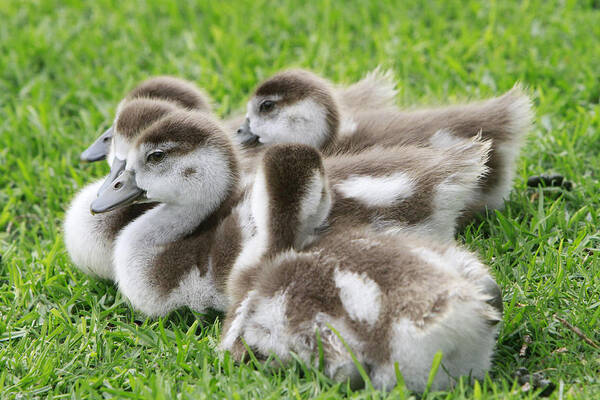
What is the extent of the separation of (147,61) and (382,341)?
12.0 ft

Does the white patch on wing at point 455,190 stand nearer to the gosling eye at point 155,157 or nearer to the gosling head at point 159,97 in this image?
the gosling eye at point 155,157

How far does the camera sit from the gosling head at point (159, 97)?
13.1 feet

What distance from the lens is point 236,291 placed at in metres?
2.94

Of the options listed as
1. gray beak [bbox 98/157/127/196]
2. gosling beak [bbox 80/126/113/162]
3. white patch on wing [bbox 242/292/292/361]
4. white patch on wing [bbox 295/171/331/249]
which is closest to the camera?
white patch on wing [bbox 242/292/292/361]

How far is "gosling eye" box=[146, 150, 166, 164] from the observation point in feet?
10.9

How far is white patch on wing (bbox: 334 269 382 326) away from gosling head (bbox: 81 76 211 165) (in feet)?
5.42

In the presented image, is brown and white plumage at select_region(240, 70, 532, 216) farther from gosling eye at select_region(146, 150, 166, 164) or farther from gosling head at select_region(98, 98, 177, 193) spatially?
gosling eye at select_region(146, 150, 166, 164)

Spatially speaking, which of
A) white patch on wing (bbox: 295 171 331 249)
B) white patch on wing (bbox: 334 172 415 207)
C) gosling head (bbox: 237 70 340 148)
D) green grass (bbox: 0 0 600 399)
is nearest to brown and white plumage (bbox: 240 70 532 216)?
gosling head (bbox: 237 70 340 148)

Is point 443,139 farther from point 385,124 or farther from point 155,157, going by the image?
point 155,157

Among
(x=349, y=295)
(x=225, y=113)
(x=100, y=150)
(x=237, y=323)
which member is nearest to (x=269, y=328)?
(x=237, y=323)

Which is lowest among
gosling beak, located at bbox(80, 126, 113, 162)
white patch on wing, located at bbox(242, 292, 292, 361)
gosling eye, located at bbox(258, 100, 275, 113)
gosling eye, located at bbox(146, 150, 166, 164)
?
gosling beak, located at bbox(80, 126, 113, 162)

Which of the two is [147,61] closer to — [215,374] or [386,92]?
[386,92]

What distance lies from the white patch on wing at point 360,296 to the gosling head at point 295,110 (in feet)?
4.16

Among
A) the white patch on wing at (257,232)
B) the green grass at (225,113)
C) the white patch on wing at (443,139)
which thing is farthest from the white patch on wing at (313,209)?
the white patch on wing at (443,139)
